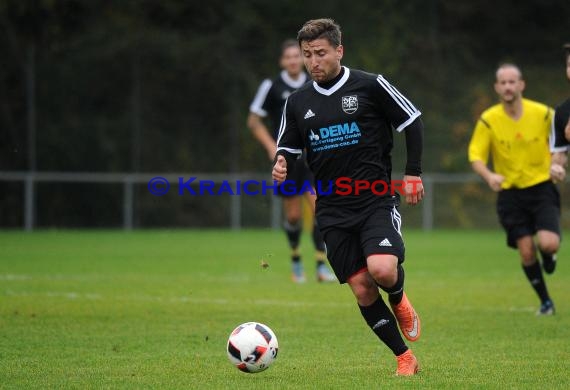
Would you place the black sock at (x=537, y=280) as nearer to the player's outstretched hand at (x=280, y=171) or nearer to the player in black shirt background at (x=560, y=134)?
the player in black shirt background at (x=560, y=134)

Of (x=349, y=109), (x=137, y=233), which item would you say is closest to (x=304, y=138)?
(x=349, y=109)

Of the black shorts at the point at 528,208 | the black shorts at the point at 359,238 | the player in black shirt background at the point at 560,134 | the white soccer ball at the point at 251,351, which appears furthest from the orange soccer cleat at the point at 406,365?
the black shorts at the point at 528,208

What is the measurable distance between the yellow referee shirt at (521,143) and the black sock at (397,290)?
3601 millimetres

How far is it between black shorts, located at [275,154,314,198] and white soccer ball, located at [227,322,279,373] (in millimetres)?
Answer: 6435

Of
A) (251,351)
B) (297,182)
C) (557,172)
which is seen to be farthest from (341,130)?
(297,182)

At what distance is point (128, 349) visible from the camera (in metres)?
7.35

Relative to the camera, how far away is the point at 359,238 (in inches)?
253

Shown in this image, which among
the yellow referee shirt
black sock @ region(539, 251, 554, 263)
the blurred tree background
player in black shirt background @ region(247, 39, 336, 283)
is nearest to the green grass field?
player in black shirt background @ region(247, 39, 336, 283)

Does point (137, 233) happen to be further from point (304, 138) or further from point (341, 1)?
point (304, 138)

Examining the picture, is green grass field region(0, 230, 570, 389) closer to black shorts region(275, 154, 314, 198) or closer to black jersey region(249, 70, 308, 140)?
black shorts region(275, 154, 314, 198)

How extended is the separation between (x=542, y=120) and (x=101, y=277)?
5.80 meters

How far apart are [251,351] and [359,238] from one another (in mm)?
919

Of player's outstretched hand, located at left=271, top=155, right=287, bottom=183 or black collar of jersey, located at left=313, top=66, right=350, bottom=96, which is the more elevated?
black collar of jersey, located at left=313, top=66, right=350, bottom=96

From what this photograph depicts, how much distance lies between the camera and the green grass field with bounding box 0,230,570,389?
20.5 ft
